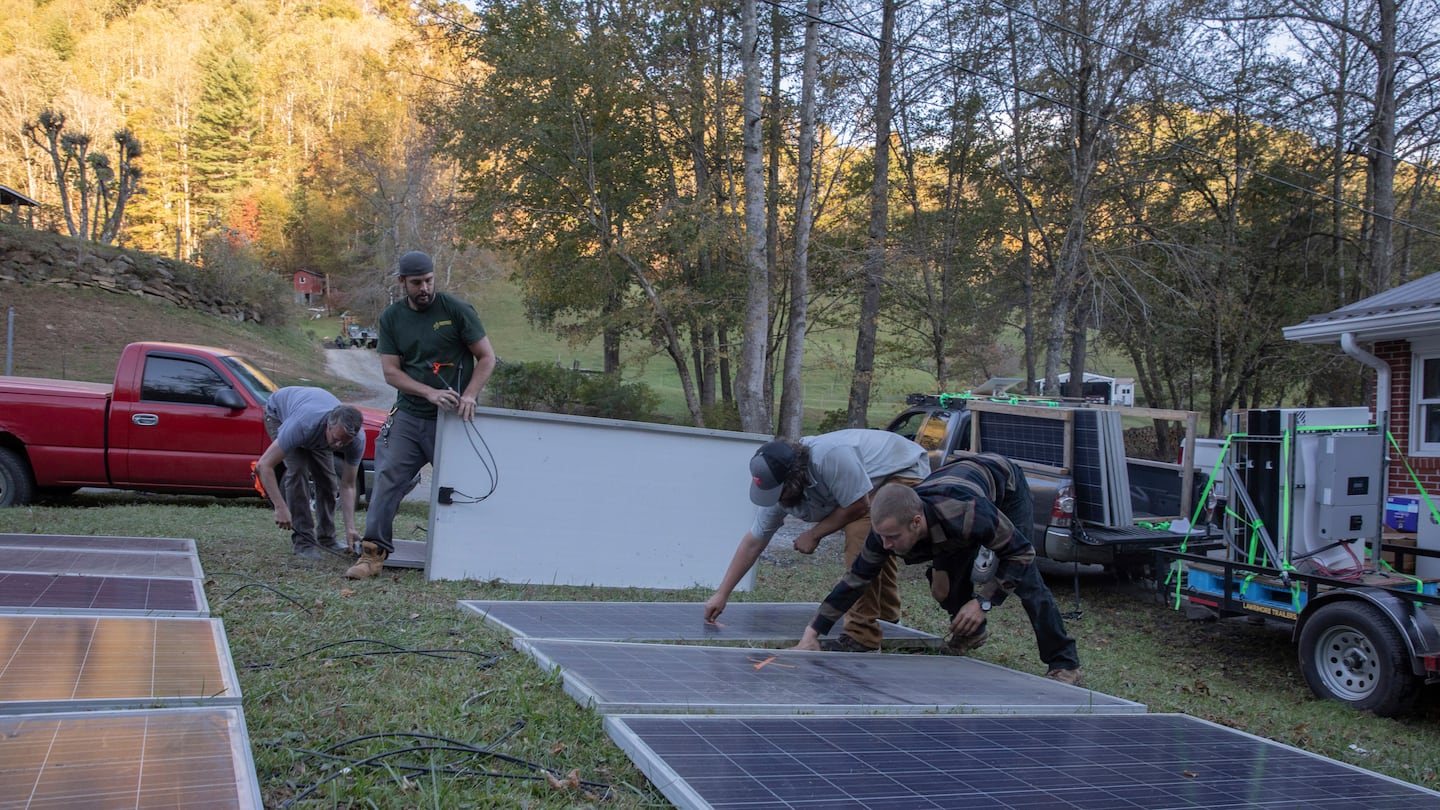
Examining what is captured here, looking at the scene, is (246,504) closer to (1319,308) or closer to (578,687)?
(578,687)

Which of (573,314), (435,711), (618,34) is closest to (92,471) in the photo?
(435,711)

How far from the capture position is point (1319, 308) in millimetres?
23078

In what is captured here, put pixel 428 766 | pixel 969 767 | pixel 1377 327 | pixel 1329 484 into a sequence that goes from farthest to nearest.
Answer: pixel 1377 327
pixel 1329 484
pixel 969 767
pixel 428 766

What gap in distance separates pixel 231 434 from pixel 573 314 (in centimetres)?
1569

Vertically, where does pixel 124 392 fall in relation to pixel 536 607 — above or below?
above

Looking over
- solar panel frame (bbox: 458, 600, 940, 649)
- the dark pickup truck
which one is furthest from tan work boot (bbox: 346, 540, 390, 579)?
the dark pickup truck

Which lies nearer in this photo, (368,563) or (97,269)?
(368,563)

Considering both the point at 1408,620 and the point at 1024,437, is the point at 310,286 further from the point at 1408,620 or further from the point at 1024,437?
the point at 1408,620

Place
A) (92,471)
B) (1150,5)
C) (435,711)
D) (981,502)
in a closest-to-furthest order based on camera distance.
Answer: (435,711) < (981,502) < (92,471) < (1150,5)

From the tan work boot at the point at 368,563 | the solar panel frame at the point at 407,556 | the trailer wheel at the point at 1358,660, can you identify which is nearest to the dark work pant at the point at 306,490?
the solar panel frame at the point at 407,556

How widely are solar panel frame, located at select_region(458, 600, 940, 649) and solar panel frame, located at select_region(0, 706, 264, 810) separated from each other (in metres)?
1.97

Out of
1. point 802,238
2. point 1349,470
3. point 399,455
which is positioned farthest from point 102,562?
point 802,238

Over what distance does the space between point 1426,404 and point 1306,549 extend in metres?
4.53

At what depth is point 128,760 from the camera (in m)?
2.37
